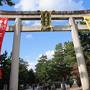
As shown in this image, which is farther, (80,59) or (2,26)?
(80,59)

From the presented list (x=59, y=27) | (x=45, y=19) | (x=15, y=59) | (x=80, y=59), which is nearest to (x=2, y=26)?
(x=15, y=59)

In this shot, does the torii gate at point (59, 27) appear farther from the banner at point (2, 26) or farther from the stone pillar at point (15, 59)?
the banner at point (2, 26)

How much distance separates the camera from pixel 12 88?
64.0 ft

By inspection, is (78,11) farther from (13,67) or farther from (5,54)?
(5,54)

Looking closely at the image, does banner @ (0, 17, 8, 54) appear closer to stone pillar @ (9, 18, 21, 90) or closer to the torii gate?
the torii gate

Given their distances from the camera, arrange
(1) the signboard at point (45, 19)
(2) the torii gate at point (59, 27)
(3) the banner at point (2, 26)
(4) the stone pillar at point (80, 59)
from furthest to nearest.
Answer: (1) the signboard at point (45, 19), (2) the torii gate at point (59, 27), (4) the stone pillar at point (80, 59), (3) the banner at point (2, 26)

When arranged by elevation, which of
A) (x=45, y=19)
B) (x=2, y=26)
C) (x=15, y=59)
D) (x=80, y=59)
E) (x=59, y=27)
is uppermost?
(x=45, y=19)

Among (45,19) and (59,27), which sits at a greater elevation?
(45,19)

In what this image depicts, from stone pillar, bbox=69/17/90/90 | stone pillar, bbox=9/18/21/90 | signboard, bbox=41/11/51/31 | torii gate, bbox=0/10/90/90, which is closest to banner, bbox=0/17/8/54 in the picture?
torii gate, bbox=0/10/90/90

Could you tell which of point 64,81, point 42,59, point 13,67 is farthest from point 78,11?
point 42,59

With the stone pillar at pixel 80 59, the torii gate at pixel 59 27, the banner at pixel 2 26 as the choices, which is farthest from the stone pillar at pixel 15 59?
the stone pillar at pixel 80 59

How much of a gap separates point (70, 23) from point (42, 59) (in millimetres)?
56198

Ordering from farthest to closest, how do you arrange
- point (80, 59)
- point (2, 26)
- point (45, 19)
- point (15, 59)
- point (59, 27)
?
point (45, 19) < point (59, 27) < point (80, 59) < point (15, 59) < point (2, 26)

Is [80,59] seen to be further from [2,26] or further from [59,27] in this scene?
[2,26]
